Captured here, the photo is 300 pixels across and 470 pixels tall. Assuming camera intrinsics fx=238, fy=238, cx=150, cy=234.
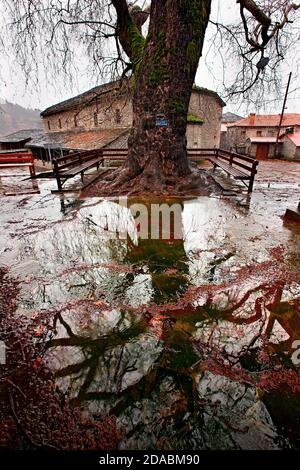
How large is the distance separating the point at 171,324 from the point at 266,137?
37.1 meters

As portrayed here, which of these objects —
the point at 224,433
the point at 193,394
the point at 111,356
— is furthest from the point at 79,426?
the point at 224,433

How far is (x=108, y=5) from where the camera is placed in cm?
719

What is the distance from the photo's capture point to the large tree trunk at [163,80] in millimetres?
6004

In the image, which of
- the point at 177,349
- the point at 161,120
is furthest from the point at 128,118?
the point at 177,349

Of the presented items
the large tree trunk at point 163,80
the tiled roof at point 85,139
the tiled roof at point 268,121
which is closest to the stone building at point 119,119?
the tiled roof at point 85,139

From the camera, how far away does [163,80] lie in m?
6.31

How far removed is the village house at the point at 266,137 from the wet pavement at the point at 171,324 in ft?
89.3

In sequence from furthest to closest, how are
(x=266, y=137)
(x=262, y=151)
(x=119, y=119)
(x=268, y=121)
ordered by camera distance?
(x=268, y=121) → (x=266, y=137) → (x=262, y=151) → (x=119, y=119)

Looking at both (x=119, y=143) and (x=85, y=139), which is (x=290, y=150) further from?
(x=85, y=139)

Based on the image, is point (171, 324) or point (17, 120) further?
point (17, 120)

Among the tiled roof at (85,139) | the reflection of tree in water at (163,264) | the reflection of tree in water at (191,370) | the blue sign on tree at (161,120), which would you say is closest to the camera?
the reflection of tree in water at (191,370)

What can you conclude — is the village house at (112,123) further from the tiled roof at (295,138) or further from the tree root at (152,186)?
the tree root at (152,186)

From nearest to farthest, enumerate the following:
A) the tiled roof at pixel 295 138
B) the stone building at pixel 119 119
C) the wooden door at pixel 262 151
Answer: the stone building at pixel 119 119
the tiled roof at pixel 295 138
the wooden door at pixel 262 151

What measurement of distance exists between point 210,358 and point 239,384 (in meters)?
0.29
